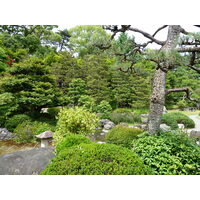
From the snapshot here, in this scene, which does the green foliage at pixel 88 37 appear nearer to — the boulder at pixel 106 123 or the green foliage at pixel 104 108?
the green foliage at pixel 104 108

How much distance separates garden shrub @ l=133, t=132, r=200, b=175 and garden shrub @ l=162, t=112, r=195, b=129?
201cm

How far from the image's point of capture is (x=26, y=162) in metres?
1.94

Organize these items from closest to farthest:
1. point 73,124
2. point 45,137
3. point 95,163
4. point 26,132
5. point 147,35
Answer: point 95,163 < point 147,35 < point 73,124 < point 45,137 < point 26,132

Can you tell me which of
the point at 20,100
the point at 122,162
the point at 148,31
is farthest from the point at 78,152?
the point at 20,100

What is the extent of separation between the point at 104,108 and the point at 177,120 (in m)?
2.37

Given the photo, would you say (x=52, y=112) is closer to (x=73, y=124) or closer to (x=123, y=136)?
(x=73, y=124)

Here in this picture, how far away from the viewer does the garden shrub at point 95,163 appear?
1.10 metres

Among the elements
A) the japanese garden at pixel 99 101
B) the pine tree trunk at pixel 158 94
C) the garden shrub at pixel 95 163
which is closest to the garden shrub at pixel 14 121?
the japanese garden at pixel 99 101

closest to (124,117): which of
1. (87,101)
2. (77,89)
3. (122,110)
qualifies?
(122,110)

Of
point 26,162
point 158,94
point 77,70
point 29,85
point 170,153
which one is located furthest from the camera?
point 77,70

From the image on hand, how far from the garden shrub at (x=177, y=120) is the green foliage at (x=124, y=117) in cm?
97
